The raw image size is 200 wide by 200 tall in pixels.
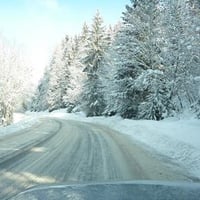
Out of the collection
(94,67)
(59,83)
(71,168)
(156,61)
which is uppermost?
(94,67)

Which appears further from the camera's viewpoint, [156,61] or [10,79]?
[10,79]

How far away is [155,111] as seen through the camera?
29672 millimetres

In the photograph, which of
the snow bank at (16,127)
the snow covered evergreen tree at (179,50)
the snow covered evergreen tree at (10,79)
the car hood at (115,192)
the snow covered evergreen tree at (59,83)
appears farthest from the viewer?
the snow covered evergreen tree at (59,83)

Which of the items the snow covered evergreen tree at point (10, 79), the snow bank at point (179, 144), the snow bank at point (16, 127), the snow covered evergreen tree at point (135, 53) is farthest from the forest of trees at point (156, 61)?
the snow bank at point (179, 144)

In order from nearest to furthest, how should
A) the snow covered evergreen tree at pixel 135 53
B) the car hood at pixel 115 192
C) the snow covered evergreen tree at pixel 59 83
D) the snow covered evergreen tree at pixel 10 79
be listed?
the car hood at pixel 115 192 → the snow covered evergreen tree at pixel 135 53 → the snow covered evergreen tree at pixel 10 79 → the snow covered evergreen tree at pixel 59 83

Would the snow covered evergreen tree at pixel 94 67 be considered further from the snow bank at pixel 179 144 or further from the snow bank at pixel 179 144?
the snow bank at pixel 179 144

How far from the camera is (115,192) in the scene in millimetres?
3305

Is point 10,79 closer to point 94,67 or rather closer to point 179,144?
point 94,67

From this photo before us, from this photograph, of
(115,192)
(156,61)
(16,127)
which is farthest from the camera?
(156,61)

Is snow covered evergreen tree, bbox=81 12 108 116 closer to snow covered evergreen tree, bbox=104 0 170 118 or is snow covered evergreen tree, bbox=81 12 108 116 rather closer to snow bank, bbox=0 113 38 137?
snow bank, bbox=0 113 38 137

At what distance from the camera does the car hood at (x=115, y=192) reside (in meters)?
3.02

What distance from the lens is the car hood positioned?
302cm

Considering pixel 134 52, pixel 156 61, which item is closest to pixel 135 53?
pixel 134 52

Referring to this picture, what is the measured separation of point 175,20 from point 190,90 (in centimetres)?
541
